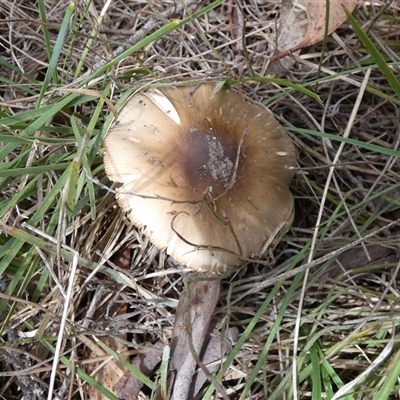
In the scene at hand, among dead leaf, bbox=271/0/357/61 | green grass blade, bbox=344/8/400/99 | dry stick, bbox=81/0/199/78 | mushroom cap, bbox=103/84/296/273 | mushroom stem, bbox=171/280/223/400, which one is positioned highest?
green grass blade, bbox=344/8/400/99

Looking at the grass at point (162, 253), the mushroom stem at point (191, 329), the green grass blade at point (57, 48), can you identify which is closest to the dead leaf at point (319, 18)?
the grass at point (162, 253)

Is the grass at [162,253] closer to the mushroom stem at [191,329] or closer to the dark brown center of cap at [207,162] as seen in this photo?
the mushroom stem at [191,329]

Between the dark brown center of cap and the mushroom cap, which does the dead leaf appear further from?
the dark brown center of cap

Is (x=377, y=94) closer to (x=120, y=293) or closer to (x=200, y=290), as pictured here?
(x=200, y=290)

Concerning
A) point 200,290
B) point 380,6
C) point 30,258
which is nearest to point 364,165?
point 380,6

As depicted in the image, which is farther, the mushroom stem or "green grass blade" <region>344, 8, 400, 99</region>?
the mushroom stem

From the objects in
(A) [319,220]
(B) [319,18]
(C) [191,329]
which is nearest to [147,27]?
(B) [319,18]

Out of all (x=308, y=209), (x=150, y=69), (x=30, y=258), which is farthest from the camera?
(x=308, y=209)

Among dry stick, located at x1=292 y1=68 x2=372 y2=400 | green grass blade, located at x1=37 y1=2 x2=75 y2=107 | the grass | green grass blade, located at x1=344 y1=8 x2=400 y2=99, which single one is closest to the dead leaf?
the grass

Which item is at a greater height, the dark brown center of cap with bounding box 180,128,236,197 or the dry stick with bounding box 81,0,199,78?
the dry stick with bounding box 81,0,199,78
